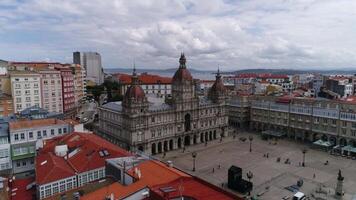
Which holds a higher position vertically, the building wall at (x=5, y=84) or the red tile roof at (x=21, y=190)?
the building wall at (x=5, y=84)

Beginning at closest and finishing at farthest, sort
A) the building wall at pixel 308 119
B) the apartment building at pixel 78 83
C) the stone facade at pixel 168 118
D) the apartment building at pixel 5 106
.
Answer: the stone facade at pixel 168 118 → the building wall at pixel 308 119 → the apartment building at pixel 5 106 → the apartment building at pixel 78 83

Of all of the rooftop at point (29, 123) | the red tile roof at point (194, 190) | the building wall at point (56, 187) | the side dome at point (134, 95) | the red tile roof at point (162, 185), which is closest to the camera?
the red tile roof at point (194, 190)

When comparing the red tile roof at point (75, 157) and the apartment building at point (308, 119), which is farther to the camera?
the apartment building at point (308, 119)

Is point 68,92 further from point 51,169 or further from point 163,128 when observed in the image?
point 51,169

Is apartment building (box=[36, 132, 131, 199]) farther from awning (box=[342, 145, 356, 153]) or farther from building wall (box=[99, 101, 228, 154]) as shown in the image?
awning (box=[342, 145, 356, 153])

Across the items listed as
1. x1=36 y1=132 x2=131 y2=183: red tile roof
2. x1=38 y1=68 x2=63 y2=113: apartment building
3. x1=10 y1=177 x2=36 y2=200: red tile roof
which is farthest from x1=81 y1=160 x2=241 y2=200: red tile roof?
x1=38 y1=68 x2=63 y2=113: apartment building

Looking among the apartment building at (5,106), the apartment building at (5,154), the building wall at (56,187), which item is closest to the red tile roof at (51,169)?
the building wall at (56,187)

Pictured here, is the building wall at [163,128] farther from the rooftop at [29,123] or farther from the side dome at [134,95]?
the rooftop at [29,123]
